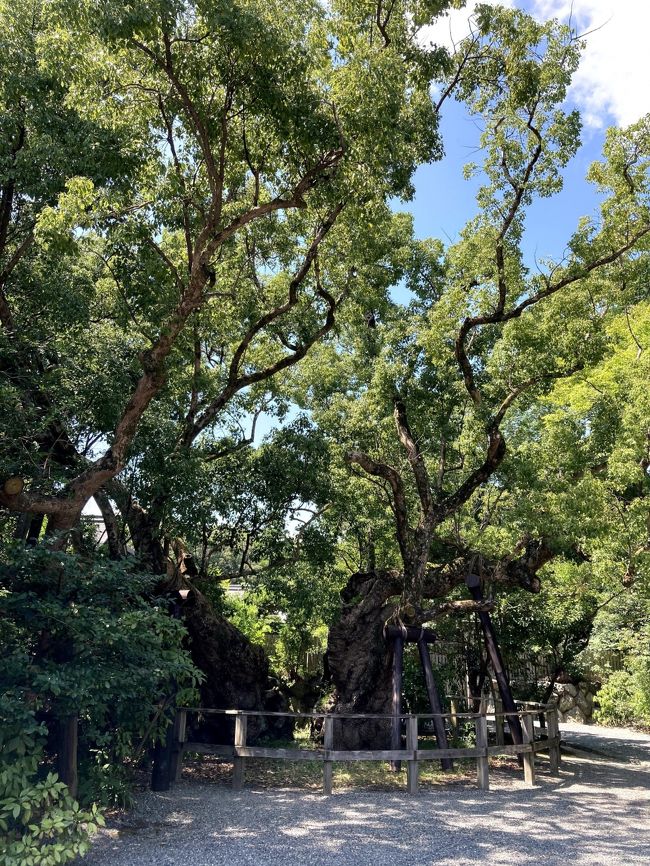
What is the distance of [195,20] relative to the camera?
6.82 metres

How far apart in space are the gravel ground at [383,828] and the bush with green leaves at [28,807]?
741 mm

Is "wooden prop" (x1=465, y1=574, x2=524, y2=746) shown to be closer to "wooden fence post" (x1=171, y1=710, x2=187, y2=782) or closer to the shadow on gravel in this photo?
the shadow on gravel

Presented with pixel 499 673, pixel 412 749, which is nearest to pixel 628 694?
pixel 499 673

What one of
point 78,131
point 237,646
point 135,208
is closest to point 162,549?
point 237,646

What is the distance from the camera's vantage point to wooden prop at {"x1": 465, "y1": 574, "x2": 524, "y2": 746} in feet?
32.6

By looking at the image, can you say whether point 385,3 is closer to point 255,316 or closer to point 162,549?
point 255,316

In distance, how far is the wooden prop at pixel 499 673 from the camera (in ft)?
32.6

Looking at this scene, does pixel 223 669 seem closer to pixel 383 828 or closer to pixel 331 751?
pixel 331 751

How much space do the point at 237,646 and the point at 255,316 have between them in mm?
5716

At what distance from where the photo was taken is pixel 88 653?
568 cm

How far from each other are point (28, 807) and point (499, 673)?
7.75m

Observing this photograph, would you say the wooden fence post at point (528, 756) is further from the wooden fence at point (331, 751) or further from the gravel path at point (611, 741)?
the gravel path at point (611, 741)

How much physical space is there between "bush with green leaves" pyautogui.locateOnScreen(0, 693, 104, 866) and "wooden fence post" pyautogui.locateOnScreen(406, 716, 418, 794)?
14.8 feet

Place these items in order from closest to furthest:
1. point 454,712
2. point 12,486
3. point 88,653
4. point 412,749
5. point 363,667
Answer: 1. point 88,653
2. point 12,486
3. point 412,749
4. point 363,667
5. point 454,712
